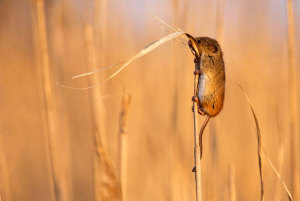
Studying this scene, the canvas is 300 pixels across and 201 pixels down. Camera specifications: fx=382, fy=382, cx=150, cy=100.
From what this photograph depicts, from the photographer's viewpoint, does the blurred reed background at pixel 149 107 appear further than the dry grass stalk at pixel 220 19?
Yes

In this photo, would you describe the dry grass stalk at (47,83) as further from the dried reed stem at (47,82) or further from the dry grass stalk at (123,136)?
the dry grass stalk at (123,136)

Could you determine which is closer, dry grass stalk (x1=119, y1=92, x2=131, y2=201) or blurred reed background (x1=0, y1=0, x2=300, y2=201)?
dry grass stalk (x1=119, y1=92, x2=131, y2=201)

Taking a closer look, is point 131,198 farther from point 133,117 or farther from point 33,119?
point 33,119

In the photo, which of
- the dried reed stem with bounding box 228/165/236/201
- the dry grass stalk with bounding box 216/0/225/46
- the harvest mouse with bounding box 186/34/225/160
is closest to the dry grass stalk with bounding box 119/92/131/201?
the harvest mouse with bounding box 186/34/225/160

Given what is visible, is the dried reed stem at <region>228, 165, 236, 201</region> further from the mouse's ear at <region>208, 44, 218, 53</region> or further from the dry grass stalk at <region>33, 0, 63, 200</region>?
the dry grass stalk at <region>33, 0, 63, 200</region>

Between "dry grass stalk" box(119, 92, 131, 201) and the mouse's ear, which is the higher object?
the mouse's ear

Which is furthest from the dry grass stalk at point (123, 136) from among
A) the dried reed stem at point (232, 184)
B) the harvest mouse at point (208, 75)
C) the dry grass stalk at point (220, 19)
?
the dry grass stalk at point (220, 19)

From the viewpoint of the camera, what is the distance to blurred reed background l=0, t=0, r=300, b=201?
1.61 metres

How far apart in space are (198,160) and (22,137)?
6.55 ft

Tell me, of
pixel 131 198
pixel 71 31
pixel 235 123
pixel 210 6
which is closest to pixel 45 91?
pixel 210 6

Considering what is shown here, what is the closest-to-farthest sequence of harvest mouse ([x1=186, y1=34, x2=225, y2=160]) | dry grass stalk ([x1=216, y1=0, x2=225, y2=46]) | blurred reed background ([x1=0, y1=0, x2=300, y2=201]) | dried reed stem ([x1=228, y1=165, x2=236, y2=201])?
1. harvest mouse ([x1=186, y1=34, x2=225, y2=160])
2. dried reed stem ([x1=228, y1=165, x2=236, y2=201])
3. dry grass stalk ([x1=216, y1=0, x2=225, y2=46])
4. blurred reed background ([x1=0, y1=0, x2=300, y2=201])

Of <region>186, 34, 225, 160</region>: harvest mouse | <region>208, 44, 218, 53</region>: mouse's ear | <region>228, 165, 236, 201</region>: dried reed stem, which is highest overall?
<region>208, 44, 218, 53</region>: mouse's ear

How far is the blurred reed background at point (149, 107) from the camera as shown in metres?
1.61

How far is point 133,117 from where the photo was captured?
9.28 ft
